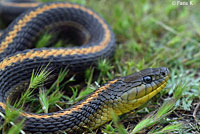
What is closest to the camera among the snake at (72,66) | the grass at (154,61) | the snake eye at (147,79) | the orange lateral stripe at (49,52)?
the snake at (72,66)

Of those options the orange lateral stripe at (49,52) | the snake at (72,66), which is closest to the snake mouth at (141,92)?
the snake at (72,66)

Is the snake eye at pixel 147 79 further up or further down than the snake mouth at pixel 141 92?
further up

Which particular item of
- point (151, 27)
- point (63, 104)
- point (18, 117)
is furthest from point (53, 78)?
point (151, 27)

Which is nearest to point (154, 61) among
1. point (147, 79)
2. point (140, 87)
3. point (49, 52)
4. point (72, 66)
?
point (147, 79)

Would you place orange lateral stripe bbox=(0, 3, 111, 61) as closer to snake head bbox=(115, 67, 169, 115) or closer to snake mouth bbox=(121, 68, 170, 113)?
snake head bbox=(115, 67, 169, 115)

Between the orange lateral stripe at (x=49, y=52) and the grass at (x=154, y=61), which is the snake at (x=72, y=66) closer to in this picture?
the orange lateral stripe at (x=49, y=52)

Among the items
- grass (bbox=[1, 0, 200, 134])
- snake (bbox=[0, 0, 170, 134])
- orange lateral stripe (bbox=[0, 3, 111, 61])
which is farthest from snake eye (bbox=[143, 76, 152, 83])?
orange lateral stripe (bbox=[0, 3, 111, 61])

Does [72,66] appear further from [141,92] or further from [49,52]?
[141,92]

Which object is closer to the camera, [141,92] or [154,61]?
[141,92]
